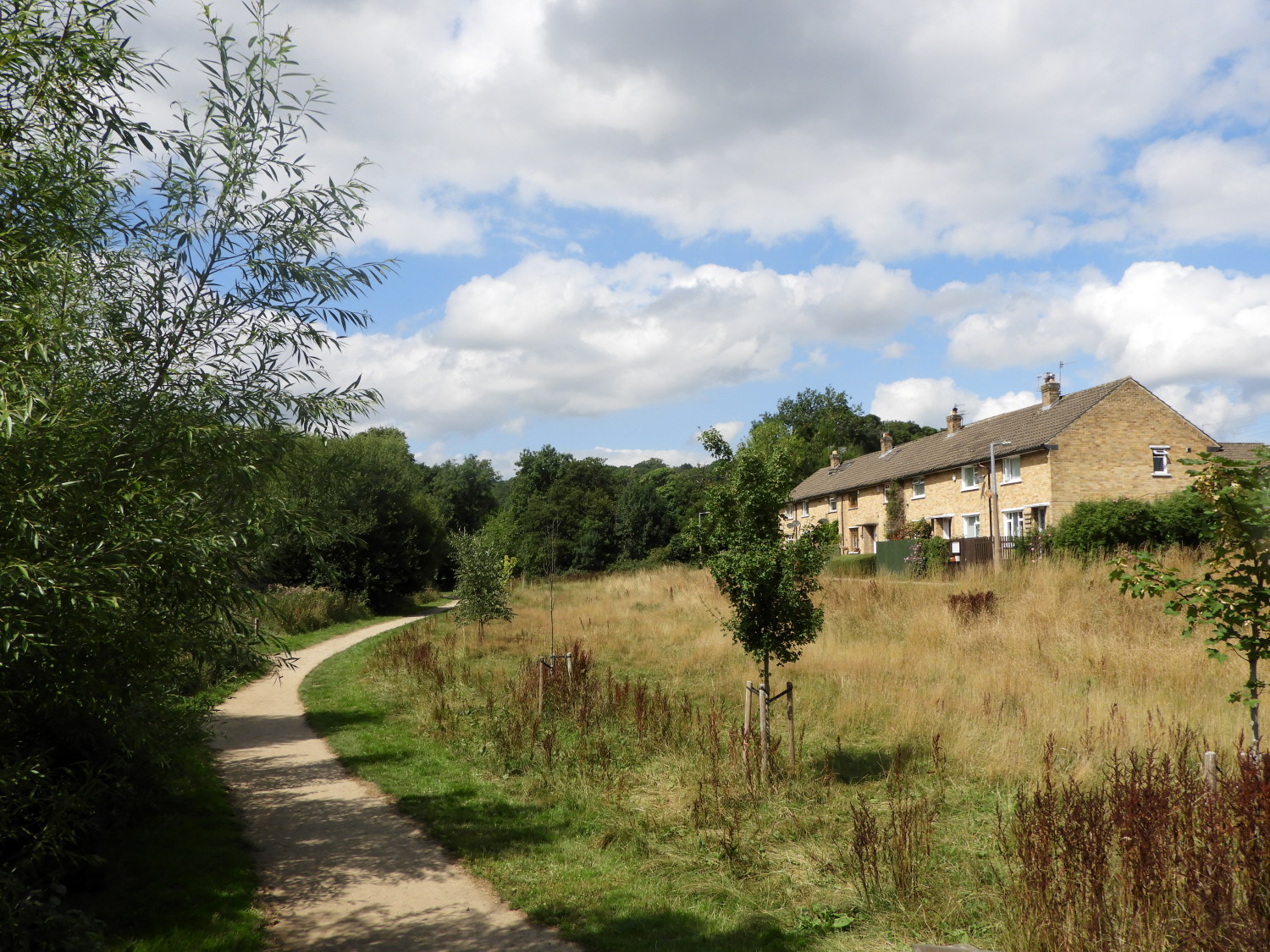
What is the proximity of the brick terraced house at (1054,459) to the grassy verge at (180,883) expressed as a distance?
74.5ft

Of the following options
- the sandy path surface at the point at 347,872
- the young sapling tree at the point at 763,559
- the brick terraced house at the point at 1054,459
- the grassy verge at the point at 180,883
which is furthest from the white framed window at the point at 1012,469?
the grassy verge at the point at 180,883

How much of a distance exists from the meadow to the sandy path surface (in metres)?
0.30

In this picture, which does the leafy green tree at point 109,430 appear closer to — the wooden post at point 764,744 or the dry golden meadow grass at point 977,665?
the wooden post at point 764,744

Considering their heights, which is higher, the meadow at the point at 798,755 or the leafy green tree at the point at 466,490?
the leafy green tree at the point at 466,490

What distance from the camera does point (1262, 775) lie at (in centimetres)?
462

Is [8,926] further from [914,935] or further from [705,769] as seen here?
[705,769]

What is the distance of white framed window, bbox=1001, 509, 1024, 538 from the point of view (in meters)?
34.3

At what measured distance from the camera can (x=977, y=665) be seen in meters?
14.8

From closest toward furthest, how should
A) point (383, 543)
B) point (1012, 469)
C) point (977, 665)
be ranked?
1. point (977, 665)
2. point (1012, 469)
3. point (383, 543)

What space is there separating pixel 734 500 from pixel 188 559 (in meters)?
6.14

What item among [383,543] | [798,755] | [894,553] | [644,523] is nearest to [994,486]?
[894,553]

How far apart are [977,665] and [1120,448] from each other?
22895 millimetres

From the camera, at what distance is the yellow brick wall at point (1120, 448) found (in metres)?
32.2

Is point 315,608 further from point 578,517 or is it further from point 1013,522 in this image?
Result: point 578,517
